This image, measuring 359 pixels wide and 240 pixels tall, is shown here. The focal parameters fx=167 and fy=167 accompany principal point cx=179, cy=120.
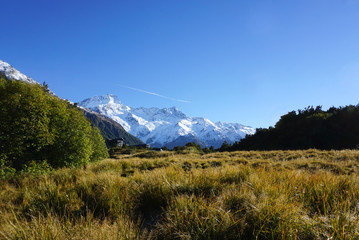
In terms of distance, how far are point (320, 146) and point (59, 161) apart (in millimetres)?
41282

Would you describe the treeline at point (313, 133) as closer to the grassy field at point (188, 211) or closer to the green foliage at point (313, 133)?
the green foliage at point (313, 133)

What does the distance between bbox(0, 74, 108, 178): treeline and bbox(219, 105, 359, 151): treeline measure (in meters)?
34.7

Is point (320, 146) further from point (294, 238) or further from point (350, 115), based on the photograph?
point (294, 238)

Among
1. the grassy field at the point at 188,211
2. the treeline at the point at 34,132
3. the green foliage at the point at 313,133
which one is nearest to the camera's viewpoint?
the grassy field at the point at 188,211

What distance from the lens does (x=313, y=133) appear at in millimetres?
34688

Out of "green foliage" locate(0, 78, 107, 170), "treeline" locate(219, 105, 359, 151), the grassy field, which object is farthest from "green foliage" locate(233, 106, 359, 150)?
the grassy field

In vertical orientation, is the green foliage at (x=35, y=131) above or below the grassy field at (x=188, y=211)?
above

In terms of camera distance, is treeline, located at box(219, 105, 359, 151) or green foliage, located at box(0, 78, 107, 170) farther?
treeline, located at box(219, 105, 359, 151)

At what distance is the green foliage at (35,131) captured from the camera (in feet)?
29.5

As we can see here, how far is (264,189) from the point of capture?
3434 mm

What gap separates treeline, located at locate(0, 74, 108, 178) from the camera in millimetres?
8930


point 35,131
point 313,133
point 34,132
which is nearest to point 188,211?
point 34,132

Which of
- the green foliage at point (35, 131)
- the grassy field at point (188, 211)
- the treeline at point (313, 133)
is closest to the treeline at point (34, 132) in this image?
the green foliage at point (35, 131)

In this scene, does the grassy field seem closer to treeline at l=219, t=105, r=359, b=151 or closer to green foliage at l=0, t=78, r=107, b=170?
green foliage at l=0, t=78, r=107, b=170
